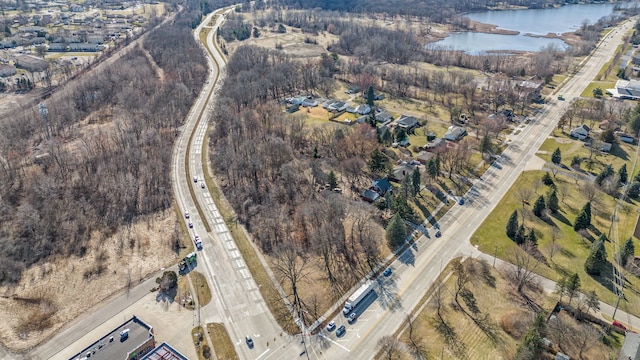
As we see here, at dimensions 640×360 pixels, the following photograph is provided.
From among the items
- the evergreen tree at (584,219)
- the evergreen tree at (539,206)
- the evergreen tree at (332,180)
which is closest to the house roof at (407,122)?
the evergreen tree at (332,180)

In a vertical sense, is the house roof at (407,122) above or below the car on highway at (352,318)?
above

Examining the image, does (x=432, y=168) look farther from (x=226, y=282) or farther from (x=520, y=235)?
(x=226, y=282)

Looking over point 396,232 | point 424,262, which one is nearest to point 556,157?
point 424,262

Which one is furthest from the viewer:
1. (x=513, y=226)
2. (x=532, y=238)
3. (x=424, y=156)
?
(x=424, y=156)

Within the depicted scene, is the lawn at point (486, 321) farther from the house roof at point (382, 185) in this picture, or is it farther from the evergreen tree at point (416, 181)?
the house roof at point (382, 185)

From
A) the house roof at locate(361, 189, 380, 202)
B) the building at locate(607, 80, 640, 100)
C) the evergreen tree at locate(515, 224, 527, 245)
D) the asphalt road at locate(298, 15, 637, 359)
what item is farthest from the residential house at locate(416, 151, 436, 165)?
the building at locate(607, 80, 640, 100)

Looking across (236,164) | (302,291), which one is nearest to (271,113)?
(236,164)
